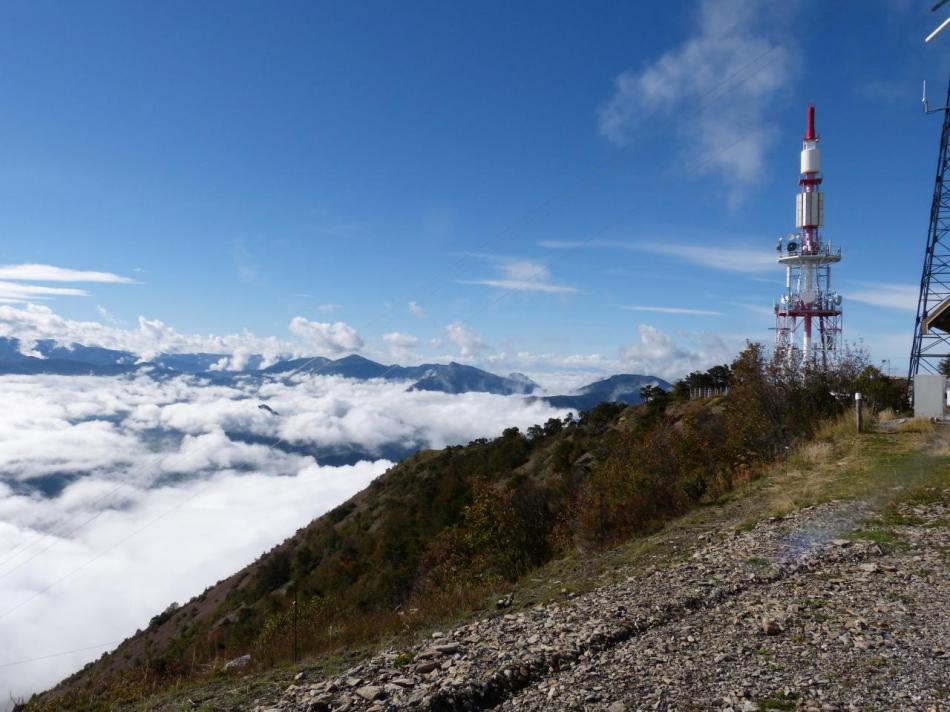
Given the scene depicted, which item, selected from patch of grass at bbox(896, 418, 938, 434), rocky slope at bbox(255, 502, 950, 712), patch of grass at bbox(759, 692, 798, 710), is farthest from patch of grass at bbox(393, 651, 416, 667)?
patch of grass at bbox(896, 418, 938, 434)

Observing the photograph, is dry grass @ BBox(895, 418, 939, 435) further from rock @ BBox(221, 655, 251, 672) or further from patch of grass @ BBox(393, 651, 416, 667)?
Answer: rock @ BBox(221, 655, 251, 672)

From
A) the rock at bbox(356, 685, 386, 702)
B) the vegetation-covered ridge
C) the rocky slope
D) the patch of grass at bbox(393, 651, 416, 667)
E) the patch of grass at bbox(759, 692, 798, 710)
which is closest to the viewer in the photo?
the patch of grass at bbox(759, 692, 798, 710)

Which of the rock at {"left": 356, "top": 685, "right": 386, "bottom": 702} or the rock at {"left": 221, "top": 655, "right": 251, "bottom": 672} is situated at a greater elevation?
the rock at {"left": 356, "top": 685, "right": 386, "bottom": 702}

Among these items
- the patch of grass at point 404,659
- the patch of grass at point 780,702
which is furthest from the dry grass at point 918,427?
the patch of grass at point 404,659

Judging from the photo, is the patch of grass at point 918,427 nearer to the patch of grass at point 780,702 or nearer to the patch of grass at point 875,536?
the patch of grass at point 875,536

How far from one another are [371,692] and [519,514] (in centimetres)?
1615

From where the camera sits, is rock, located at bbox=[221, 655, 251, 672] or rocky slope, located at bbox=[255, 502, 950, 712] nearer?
rocky slope, located at bbox=[255, 502, 950, 712]

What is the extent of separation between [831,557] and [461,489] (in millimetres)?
49883

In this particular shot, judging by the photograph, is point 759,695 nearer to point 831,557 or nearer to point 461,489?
point 831,557

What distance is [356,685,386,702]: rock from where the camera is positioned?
5961 mm

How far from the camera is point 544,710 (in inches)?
208

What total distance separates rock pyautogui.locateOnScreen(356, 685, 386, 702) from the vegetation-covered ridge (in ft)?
8.48

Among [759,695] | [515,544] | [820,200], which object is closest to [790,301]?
[820,200]

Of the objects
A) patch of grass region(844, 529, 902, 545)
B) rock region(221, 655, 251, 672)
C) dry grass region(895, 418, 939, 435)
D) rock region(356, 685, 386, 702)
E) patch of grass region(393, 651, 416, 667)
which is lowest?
rock region(221, 655, 251, 672)
